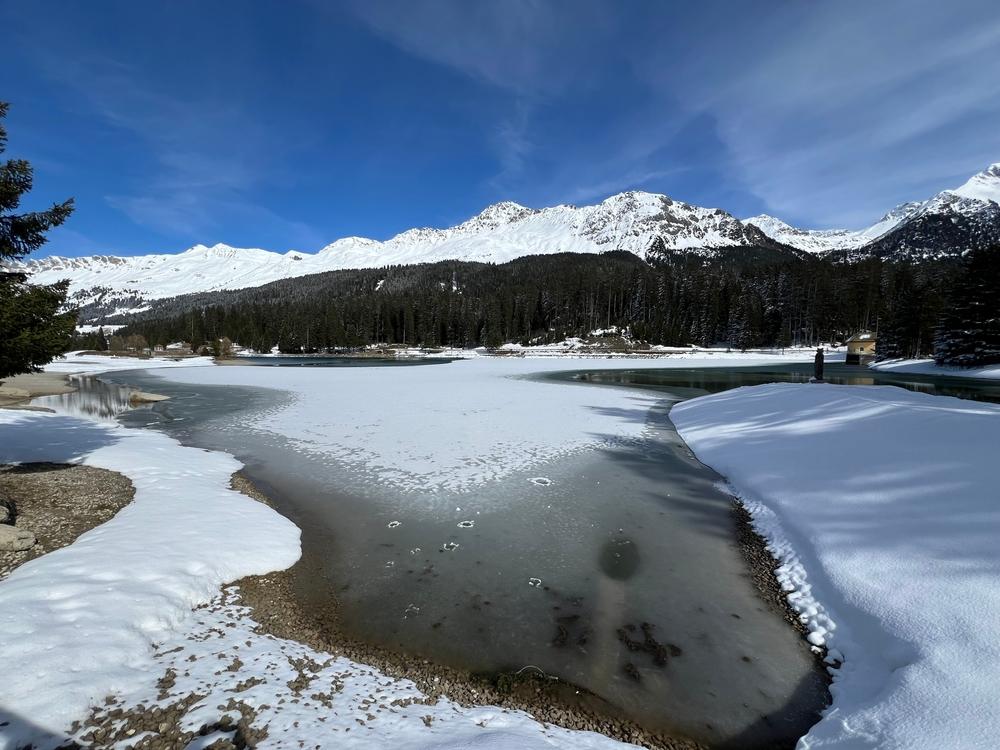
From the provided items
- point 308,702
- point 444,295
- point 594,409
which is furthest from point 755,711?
point 444,295

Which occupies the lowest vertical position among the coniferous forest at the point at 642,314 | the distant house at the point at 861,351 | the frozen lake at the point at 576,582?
the frozen lake at the point at 576,582

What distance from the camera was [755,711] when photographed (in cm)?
463

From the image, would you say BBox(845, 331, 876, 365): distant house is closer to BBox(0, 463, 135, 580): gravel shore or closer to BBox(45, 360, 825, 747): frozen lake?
BBox(45, 360, 825, 747): frozen lake

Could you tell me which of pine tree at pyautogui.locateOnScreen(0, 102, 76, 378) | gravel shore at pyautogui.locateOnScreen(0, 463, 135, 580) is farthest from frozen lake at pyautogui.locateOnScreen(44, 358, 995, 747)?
pine tree at pyautogui.locateOnScreen(0, 102, 76, 378)

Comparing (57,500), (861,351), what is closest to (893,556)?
(57,500)

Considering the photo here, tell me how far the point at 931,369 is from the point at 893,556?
60627mm

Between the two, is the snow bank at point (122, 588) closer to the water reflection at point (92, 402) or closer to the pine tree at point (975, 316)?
the water reflection at point (92, 402)

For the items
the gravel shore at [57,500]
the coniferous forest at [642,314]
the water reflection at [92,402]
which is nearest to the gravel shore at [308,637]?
the gravel shore at [57,500]

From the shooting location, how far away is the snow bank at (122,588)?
397cm

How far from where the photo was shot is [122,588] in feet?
18.8

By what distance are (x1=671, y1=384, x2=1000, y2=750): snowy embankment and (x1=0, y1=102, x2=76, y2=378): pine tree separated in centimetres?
1300

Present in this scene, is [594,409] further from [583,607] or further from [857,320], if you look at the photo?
[857,320]

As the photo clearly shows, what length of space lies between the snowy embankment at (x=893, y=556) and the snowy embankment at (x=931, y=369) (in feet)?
145

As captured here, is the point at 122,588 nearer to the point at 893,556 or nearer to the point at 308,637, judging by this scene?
the point at 308,637
